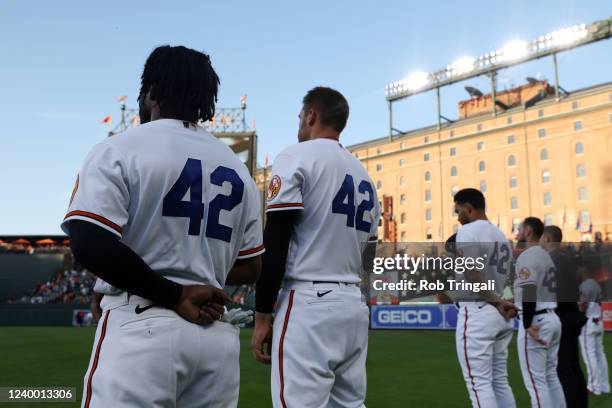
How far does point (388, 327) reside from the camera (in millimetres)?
21125

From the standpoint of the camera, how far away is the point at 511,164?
68.4 meters

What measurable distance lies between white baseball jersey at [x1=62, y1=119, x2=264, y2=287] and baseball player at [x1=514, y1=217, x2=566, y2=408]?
4.12 metres

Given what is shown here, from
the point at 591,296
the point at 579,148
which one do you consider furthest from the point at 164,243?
the point at 579,148

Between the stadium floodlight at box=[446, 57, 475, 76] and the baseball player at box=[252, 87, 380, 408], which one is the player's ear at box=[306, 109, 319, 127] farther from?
the stadium floodlight at box=[446, 57, 475, 76]

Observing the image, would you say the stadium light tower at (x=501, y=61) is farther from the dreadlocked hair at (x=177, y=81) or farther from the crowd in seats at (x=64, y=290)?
the dreadlocked hair at (x=177, y=81)

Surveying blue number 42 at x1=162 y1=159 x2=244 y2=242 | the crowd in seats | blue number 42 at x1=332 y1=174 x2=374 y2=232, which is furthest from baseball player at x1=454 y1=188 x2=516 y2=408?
the crowd in seats

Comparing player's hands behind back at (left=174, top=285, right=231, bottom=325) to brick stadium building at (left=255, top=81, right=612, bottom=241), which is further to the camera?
brick stadium building at (left=255, top=81, right=612, bottom=241)

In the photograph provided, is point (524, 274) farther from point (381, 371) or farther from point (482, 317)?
point (381, 371)

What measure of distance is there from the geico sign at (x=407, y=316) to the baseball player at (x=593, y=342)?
11.3 meters

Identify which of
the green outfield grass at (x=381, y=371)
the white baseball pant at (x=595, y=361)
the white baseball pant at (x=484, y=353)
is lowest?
the green outfield grass at (x=381, y=371)

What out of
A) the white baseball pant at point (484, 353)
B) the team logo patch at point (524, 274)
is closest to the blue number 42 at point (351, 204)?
the white baseball pant at point (484, 353)

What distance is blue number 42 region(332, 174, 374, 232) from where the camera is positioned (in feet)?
9.81

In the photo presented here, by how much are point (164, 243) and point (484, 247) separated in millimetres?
3606

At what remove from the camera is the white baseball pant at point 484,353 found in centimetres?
461
